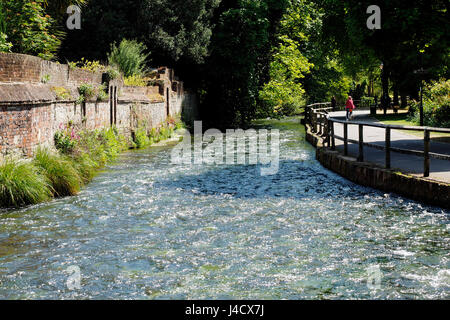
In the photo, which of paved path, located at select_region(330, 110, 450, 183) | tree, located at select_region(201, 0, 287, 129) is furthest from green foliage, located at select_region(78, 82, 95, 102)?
tree, located at select_region(201, 0, 287, 129)

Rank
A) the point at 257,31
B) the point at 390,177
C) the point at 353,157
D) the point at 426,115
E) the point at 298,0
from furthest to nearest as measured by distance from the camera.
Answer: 1. the point at 298,0
2. the point at 257,31
3. the point at 426,115
4. the point at 353,157
5. the point at 390,177

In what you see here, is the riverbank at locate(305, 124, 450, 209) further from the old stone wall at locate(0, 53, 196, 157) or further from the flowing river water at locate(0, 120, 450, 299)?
the old stone wall at locate(0, 53, 196, 157)

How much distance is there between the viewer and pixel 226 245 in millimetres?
8305

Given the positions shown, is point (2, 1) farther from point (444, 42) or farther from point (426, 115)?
point (426, 115)

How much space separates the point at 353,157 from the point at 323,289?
371 inches

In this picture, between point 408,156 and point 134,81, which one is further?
point 134,81

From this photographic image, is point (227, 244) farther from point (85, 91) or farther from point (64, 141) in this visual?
point (85, 91)

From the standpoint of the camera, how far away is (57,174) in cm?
1218

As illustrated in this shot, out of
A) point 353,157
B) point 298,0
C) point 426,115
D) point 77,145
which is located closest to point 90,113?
point 77,145

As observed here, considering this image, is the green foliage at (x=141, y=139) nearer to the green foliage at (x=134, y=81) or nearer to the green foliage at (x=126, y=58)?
the green foliage at (x=134, y=81)

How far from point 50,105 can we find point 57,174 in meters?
2.91

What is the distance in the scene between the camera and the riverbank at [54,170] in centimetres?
1080

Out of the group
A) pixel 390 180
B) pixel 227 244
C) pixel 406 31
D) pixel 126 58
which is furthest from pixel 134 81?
pixel 227 244
